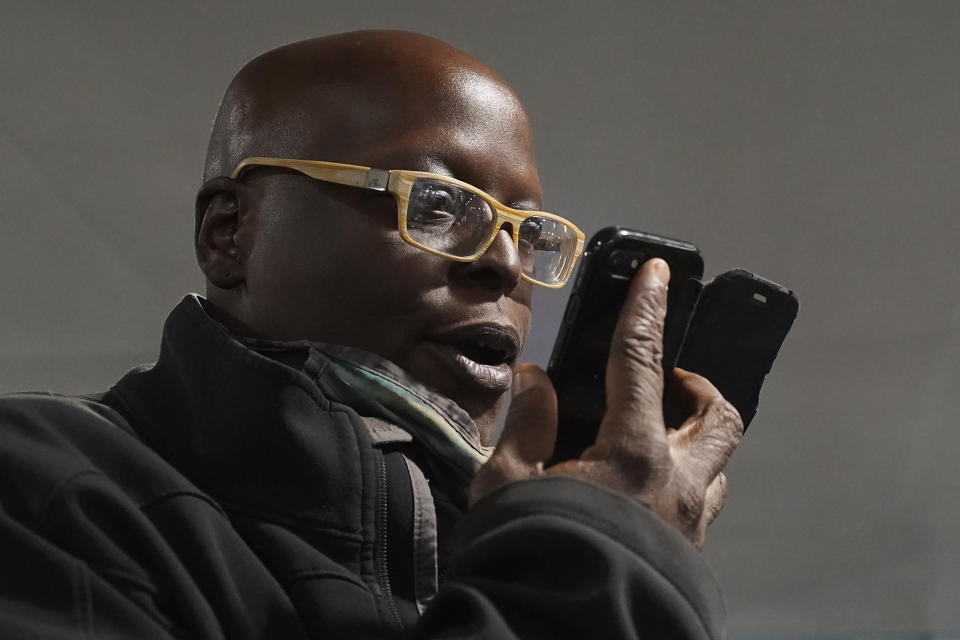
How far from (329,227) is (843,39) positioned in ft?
4.90

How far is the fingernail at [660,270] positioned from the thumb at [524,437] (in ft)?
0.34

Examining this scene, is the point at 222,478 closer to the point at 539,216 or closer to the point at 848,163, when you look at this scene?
the point at 539,216

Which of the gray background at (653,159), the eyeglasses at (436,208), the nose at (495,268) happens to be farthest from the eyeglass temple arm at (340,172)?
the gray background at (653,159)

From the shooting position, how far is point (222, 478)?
3.06ft

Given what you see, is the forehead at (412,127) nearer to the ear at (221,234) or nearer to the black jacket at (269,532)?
the ear at (221,234)

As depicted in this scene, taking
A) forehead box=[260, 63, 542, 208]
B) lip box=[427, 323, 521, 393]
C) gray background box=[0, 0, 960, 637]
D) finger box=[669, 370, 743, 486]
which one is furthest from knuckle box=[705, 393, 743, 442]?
gray background box=[0, 0, 960, 637]

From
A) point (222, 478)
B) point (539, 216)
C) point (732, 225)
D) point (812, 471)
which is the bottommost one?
point (812, 471)

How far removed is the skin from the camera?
40.3 inches

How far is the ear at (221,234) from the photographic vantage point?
1.12 m

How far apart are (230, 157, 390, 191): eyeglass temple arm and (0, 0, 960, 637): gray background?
931 mm

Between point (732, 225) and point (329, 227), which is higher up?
point (329, 227)

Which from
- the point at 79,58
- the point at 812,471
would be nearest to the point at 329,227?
the point at 79,58

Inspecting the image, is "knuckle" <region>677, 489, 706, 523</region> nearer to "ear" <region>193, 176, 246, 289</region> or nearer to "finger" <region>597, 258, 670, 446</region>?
"finger" <region>597, 258, 670, 446</region>

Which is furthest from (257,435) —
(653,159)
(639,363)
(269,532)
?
(653,159)
